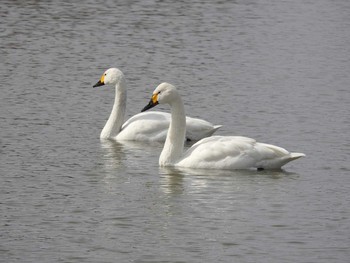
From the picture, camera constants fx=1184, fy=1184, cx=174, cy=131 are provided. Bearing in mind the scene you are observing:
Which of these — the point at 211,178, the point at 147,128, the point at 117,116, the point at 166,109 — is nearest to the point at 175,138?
the point at 211,178

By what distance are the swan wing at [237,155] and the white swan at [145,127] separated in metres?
1.96

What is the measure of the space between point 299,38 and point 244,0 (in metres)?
5.89

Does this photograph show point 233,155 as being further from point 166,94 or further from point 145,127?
point 145,127

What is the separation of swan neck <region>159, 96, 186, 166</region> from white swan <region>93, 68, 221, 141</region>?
143 centimetres

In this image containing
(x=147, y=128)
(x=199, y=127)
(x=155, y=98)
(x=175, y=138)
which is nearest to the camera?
(x=175, y=138)

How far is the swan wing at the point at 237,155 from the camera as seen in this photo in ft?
52.2

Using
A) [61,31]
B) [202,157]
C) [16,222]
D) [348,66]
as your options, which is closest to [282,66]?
[348,66]

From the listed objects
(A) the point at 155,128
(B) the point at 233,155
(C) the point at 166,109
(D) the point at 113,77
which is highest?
(D) the point at 113,77

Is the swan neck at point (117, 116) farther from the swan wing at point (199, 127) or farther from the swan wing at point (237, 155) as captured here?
the swan wing at point (237, 155)

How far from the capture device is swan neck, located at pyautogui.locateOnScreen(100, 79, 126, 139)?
60.5 ft

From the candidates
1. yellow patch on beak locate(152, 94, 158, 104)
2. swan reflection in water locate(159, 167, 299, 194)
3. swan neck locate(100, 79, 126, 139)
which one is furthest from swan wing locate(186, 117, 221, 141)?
swan reflection in water locate(159, 167, 299, 194)

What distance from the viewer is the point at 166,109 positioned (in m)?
21.0

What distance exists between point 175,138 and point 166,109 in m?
4.59

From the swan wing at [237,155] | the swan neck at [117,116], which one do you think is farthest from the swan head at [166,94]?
the swan neck at [117,116]
